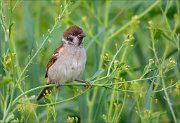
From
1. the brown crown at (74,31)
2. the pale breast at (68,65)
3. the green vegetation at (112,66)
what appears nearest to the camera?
the green vegetation at (112,66)

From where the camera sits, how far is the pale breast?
5.15 meters

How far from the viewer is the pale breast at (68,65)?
5148 mm

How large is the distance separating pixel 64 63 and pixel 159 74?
4.15 ft

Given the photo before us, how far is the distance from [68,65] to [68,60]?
6cm

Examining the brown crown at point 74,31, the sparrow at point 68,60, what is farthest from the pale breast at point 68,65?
the brown crown at point 74,31

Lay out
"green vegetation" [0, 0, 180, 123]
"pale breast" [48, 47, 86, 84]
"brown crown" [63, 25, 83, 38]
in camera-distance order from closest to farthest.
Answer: "green vegetation" [0, 0, 180, 123] → "pale breast" [48, 47, 86, 84] → "brown crown" [63, 25, 83, 38]

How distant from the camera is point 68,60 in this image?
17.2 feet

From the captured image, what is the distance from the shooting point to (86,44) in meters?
5.70

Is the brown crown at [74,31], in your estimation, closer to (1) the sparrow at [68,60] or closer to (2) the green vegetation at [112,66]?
(1) the sparrow at [68,60]

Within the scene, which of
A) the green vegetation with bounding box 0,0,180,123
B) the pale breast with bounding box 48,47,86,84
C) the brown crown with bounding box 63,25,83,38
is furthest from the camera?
the brown crown with bounding box 63,25,83,38

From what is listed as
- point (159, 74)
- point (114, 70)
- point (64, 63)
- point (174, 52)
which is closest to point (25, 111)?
point (114, 70)

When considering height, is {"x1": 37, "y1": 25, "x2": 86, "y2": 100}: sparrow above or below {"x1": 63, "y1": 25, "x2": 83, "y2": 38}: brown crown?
below

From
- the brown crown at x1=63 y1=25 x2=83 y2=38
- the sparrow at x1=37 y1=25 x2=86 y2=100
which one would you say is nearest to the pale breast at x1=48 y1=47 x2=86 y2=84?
the sparrow at x1=37 y1=25 x2=86 y2=100

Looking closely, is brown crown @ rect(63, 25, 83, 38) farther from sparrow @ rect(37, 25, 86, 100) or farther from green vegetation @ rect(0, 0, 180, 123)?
green vegetation @ rect(0, 0, 180, 123)
